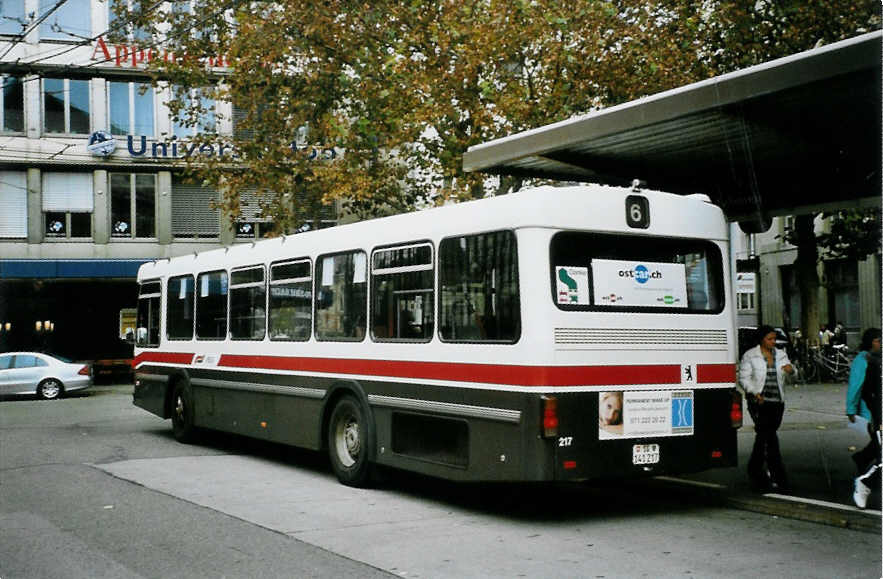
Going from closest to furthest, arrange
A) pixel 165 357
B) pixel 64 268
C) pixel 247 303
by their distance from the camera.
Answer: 1. pixel 247 303
2. pixel 165 357
3. pixel 64 268

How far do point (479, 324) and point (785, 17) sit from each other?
13.4 m

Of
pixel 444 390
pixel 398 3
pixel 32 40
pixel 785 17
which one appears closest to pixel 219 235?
pixel 32 40

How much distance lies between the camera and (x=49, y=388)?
2880cm

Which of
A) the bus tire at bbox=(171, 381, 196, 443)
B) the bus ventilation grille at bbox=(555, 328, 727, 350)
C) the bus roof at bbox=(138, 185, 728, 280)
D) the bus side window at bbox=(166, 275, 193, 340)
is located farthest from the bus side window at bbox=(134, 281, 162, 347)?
the bus ventilation grille at bbox=(555, 328, 727, 350)

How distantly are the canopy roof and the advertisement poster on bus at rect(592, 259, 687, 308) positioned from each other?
1.28m

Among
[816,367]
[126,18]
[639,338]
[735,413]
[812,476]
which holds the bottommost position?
[812,476]

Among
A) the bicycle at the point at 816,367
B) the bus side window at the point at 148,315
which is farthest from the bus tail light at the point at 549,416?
the bicycle at the point at 816,367

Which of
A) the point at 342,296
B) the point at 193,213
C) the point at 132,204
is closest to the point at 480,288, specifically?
the point at 342,296

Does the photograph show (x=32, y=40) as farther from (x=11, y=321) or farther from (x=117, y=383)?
(x=117, y=383)

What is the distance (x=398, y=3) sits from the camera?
20.4 metres

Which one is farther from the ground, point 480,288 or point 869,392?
point 480,288

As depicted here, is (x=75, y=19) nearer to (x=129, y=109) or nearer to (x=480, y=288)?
(x=129, y=109)

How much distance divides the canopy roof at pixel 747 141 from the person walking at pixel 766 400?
1967 mm

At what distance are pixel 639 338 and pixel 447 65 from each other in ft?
35.2
